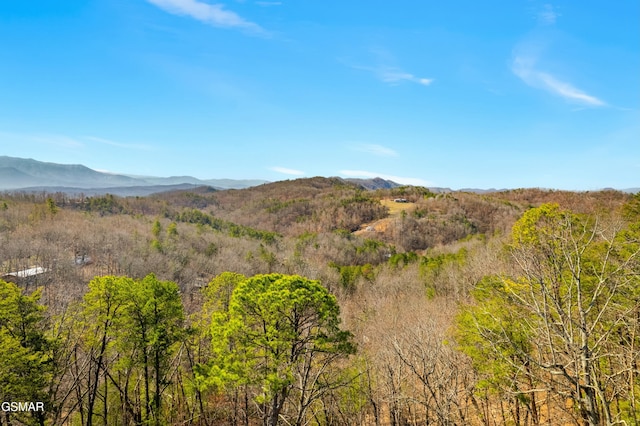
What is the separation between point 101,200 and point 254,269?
9715 cm

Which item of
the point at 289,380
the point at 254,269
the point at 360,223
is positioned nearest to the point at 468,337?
the point at 289,380

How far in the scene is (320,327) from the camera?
14414mm

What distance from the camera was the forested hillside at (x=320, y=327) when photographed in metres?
10.7

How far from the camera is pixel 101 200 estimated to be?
456 feet

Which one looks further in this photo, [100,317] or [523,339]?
[523,339]

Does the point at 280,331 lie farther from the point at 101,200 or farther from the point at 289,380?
the point at 101,200

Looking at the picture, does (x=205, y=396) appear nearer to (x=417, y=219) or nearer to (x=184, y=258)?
(x=184, y=258)

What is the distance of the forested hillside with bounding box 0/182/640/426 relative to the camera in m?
10.7

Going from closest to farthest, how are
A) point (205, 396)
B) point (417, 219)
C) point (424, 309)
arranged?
point (205, 396) < point (424, 309) < point (417, 219)

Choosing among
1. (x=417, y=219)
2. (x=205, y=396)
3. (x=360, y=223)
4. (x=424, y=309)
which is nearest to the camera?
(x=205, y=396)

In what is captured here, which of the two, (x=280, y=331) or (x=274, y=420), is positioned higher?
(x=280, y=331)

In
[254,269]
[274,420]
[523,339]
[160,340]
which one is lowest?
[254,269]

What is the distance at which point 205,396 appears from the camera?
2095cm

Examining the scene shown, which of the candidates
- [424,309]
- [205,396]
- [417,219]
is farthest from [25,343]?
[417,219]
